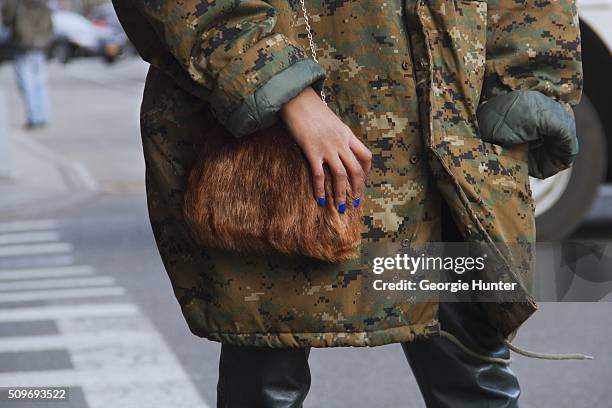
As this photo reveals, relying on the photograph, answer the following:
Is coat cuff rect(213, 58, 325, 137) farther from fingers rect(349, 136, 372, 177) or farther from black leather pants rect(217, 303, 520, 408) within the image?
black leather pants rect(217, 303, 520, 408)

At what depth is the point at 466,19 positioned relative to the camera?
6.85ft

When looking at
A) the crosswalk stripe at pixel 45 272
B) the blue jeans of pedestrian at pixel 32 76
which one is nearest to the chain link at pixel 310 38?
the crosswalk stripe at pixel 45 272

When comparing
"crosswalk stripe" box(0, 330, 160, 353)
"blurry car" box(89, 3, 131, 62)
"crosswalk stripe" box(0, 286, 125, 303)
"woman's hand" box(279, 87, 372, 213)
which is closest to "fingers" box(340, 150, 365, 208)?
"woman's hand" box(279, 87, 372, 213)

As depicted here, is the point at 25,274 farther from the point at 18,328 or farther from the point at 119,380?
the point at 119,380

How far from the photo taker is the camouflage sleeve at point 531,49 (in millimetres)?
2168

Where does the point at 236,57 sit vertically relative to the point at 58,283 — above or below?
above

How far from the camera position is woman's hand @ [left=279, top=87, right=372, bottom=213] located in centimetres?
188

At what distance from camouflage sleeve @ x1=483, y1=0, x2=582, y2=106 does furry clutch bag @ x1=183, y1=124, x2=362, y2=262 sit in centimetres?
41

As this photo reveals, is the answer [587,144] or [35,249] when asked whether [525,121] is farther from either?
[35,249]

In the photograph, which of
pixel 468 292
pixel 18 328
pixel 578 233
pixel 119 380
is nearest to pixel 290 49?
pixel 468 292

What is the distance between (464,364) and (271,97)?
26.1 inches

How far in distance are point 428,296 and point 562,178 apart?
4296mm

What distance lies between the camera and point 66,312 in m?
5.58

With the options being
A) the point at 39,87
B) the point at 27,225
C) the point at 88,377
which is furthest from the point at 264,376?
the point at 39,87
